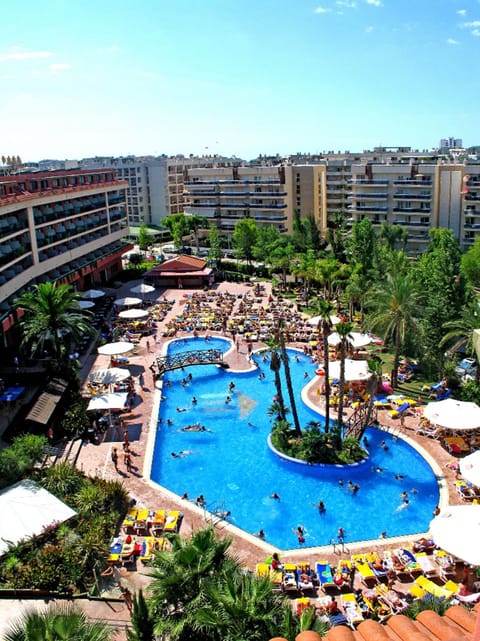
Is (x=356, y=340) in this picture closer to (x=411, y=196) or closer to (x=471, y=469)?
(x=471, y=469)

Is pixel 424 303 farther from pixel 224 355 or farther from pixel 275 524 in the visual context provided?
pixel 275 524

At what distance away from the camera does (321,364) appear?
41.0 m

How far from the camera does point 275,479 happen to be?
2772cm

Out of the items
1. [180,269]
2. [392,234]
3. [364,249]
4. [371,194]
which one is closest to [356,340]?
[364,249]

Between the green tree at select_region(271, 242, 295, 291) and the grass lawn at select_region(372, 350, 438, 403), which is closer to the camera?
the grass lawn at select_region(372, 350, 438, 403)

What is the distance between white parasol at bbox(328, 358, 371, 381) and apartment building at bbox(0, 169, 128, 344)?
21.5 metres

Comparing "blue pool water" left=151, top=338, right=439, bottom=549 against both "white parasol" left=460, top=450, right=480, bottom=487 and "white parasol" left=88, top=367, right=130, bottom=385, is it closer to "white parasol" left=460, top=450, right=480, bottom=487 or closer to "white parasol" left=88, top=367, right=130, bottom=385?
"white parasol" left=460, top=450, right=480, bottom=487

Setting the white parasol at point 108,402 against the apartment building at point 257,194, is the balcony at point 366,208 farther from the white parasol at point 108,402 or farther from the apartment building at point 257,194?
the white parasol at point 108,402

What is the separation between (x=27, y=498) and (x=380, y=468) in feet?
52.8

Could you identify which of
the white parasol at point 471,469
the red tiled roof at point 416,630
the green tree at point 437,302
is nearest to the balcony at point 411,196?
the green tree at point 437,302

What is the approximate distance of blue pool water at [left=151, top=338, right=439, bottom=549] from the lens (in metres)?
24.3

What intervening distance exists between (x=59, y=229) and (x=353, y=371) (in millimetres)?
32177

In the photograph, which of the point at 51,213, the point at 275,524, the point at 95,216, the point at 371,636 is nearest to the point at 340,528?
the point at 275,524

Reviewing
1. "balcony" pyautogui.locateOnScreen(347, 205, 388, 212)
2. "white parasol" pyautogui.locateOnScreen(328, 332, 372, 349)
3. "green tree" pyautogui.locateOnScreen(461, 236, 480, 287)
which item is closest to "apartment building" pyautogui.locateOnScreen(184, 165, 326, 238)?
"balcony" pyautogui.locateOnScreen(347, 205, 388, 212)
